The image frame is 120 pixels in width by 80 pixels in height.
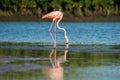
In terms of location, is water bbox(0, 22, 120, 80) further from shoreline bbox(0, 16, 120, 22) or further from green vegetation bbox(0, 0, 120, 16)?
green vegetation bbox(0, 0, 120, 16)

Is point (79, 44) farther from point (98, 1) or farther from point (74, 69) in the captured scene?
point (98, 1)

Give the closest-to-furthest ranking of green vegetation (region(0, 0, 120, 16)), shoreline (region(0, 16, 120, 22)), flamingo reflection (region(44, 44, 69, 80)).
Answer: flamingo reflection (region(44, 44, 69, 80)) → shoreline (region(0, 16, 120, 22)) → green vegetation (region(0, 0, 120, 16))

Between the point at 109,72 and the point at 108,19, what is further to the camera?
the point at 108,19

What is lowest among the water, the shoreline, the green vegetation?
the shoreline

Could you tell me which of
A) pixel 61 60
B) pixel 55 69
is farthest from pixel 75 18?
pixel 55 69

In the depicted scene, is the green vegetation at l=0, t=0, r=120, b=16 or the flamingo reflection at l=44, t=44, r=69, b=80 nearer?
the flamingo reflection at l=44, t=44, r=69, b=80

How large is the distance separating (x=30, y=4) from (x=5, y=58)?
35489 mm

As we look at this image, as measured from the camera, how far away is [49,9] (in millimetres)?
57250

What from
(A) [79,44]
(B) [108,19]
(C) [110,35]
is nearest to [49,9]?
(B) [108,19]

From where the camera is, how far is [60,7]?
5594 centimetres

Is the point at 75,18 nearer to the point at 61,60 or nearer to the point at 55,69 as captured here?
the point at 61,60

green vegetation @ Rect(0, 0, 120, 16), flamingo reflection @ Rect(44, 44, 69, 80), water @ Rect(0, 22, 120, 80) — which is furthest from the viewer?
green vegetation @ Rect(0, 0, 120, 16)

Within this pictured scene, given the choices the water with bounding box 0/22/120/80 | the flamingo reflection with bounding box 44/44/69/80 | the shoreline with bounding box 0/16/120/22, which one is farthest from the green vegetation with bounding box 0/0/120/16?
the flamingo reflection with bounding box 44/44/69/80

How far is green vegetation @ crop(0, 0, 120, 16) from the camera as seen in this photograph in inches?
2170
